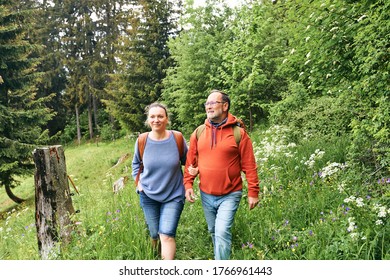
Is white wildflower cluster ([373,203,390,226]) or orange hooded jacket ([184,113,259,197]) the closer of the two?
white wildflower cluster ([373,203,390,226])

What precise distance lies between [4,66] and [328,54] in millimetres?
13776

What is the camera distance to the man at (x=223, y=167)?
3297 millimetres

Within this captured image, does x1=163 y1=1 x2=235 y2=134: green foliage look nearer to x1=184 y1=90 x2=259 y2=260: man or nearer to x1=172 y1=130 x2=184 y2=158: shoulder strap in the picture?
x1=172 y1=130 x2=184 y2=158: shoulder strap

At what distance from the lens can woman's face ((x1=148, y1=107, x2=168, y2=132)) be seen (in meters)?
3.48

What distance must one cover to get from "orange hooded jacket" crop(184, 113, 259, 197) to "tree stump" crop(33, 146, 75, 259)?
1.94 m

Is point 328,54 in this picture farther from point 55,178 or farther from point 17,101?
point 17,101

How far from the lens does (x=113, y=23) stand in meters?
33.2

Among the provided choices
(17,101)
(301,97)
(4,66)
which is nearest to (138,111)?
(17,101)

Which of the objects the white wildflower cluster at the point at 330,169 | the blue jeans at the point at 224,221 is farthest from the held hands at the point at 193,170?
the white wildflower cluster at the point at 330,169

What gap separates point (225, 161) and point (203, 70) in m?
13.3

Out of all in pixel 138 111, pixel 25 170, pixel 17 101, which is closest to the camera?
pixel 25 170

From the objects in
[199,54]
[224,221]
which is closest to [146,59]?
[199,54]

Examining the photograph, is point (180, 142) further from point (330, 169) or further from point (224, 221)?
point (330, 169)

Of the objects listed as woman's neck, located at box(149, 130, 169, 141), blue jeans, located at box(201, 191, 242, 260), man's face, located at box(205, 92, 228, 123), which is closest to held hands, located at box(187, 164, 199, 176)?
blue jeans, located at box(201, 191, 242, 260)
